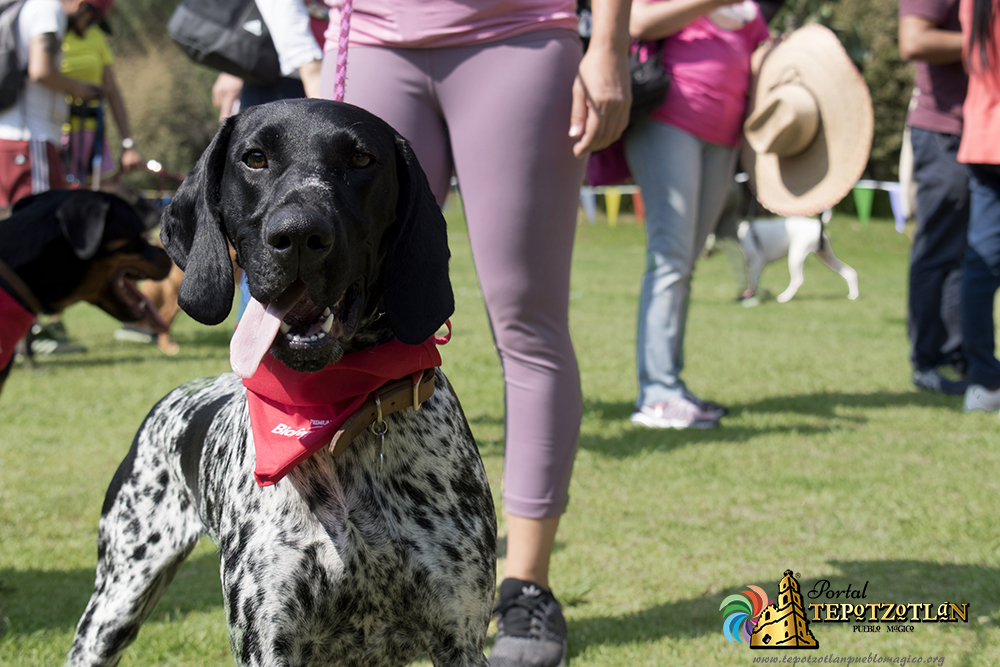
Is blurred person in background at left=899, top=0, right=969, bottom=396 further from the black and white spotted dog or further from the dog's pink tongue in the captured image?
the dog's pink tongue

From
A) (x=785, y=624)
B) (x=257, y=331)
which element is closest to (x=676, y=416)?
(x=785, y=624)

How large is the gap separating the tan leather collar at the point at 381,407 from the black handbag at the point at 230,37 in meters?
2.47

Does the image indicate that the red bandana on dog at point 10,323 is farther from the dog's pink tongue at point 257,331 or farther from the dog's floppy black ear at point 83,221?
the dog's pink tongue at point 257,331

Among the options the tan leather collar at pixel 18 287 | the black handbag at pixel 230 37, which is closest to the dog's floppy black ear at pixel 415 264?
the tan leather collar at pixel 18 287

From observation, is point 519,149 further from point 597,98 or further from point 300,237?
point 300,237

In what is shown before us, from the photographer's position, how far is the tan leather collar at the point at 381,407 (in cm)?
182

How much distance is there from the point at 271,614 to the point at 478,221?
1.19m

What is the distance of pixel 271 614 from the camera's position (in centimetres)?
177

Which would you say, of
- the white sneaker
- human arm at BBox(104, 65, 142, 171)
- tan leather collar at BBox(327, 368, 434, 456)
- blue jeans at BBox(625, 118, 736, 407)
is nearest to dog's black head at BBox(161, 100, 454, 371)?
tan leather collar at BBox(327, 368, 434, 456)

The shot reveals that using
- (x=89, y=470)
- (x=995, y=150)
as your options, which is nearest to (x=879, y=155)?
(x=995, y=150)

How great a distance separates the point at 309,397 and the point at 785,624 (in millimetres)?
1699

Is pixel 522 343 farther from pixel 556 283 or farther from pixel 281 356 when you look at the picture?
pixel 281 356

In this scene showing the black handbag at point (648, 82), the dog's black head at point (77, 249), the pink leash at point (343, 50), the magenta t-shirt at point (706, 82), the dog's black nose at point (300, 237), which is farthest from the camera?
the magenta t-shirt at point (706, 82)

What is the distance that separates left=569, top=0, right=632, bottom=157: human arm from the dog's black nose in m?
1.04
